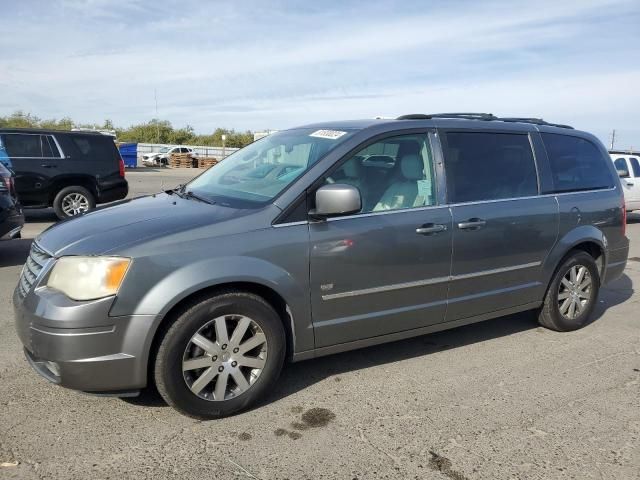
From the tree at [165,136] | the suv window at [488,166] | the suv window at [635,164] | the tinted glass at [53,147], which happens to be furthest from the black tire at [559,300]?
the tree at [165,136]

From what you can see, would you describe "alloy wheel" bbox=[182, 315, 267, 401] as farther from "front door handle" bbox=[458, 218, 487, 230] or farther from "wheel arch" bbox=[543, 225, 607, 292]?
"wheel arch" bbox=[543, 225, 607, 292]

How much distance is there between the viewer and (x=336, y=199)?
3338 mm

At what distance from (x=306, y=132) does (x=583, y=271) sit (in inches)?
111

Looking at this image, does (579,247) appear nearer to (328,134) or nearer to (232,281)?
(328,134)

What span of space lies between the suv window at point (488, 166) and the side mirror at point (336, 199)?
3.27 feet

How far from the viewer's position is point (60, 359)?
292 cm

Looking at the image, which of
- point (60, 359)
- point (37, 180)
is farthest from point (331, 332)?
point (37, 180)

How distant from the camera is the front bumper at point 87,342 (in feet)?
9.45

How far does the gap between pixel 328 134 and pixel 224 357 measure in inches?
68.3

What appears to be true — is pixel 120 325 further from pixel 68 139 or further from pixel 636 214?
pixel 636 214

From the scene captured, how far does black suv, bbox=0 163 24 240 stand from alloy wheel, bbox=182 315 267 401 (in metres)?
4.72

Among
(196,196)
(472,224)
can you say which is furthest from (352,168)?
(196,196)

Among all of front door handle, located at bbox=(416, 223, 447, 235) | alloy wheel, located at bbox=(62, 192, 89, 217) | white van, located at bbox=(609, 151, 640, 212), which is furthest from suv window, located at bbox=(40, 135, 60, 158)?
white van, located at bbox=(609, 151, 640, 212)

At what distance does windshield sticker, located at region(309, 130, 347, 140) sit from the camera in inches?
153
